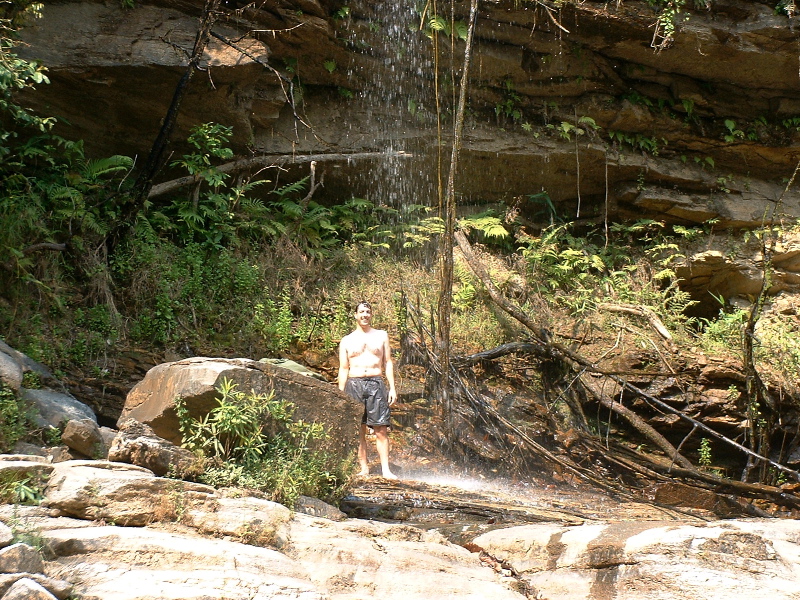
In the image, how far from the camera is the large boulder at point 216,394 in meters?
5.45

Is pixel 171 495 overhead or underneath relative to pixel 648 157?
underneath

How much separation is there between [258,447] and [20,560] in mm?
2479

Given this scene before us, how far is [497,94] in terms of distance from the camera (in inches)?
514

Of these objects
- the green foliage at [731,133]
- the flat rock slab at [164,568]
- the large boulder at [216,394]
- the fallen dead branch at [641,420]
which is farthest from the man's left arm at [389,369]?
the green foliage at [731,133]

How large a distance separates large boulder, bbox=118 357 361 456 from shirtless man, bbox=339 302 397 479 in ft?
3.88

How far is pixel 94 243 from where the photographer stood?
10.3 meters

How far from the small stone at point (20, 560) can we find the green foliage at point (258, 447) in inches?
75.3

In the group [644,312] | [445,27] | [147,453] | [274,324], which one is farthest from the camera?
[445,27]

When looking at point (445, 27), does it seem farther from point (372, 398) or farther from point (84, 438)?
point (84, 438)

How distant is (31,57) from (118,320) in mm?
4199

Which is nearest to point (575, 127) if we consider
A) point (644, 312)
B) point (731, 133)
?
point (731, 133)

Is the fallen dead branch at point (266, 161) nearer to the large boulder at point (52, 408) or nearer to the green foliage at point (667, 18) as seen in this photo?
the green foliage at point (667, 18)

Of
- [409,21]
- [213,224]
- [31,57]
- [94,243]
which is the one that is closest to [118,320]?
[94,243]

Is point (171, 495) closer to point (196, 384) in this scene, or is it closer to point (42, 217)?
point (196, 384)
